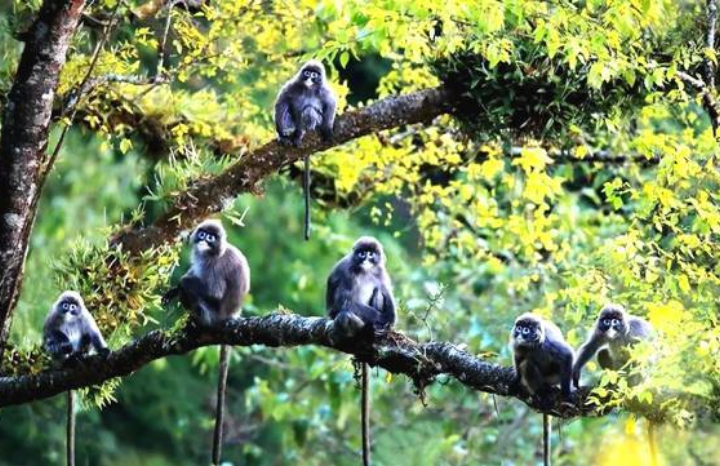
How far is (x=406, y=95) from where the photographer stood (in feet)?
28.6

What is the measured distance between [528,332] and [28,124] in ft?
9.17

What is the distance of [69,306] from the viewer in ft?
27.7

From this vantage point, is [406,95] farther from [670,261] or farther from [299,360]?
[299,360]

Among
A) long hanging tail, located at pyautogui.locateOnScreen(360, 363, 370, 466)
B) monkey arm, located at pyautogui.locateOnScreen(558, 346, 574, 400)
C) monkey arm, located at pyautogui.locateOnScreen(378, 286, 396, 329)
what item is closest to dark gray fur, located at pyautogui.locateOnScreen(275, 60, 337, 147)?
monkey arm, located at pyautogui.locateOnScreen(378, 286, 396, 329)

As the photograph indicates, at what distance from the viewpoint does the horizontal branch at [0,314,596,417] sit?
668 centimetres

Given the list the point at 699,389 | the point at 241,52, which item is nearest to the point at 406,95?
the point at 241,52

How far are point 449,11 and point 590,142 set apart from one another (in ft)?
12.9

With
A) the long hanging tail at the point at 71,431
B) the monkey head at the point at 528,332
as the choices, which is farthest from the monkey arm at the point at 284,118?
the monkey head at the point at 528,332

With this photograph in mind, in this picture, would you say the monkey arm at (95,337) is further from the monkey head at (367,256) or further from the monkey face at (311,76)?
the monkey face at (311,76)

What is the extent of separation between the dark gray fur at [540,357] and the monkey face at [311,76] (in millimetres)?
2524

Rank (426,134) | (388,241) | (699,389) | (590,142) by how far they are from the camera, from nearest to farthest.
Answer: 1. (699,389)
2. (426,134)
3. (590,142)
4. (388,241)

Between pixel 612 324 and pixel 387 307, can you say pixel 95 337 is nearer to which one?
pixel 387 307

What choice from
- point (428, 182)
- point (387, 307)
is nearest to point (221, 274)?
point (387, 307)

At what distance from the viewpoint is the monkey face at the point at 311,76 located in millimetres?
9414
